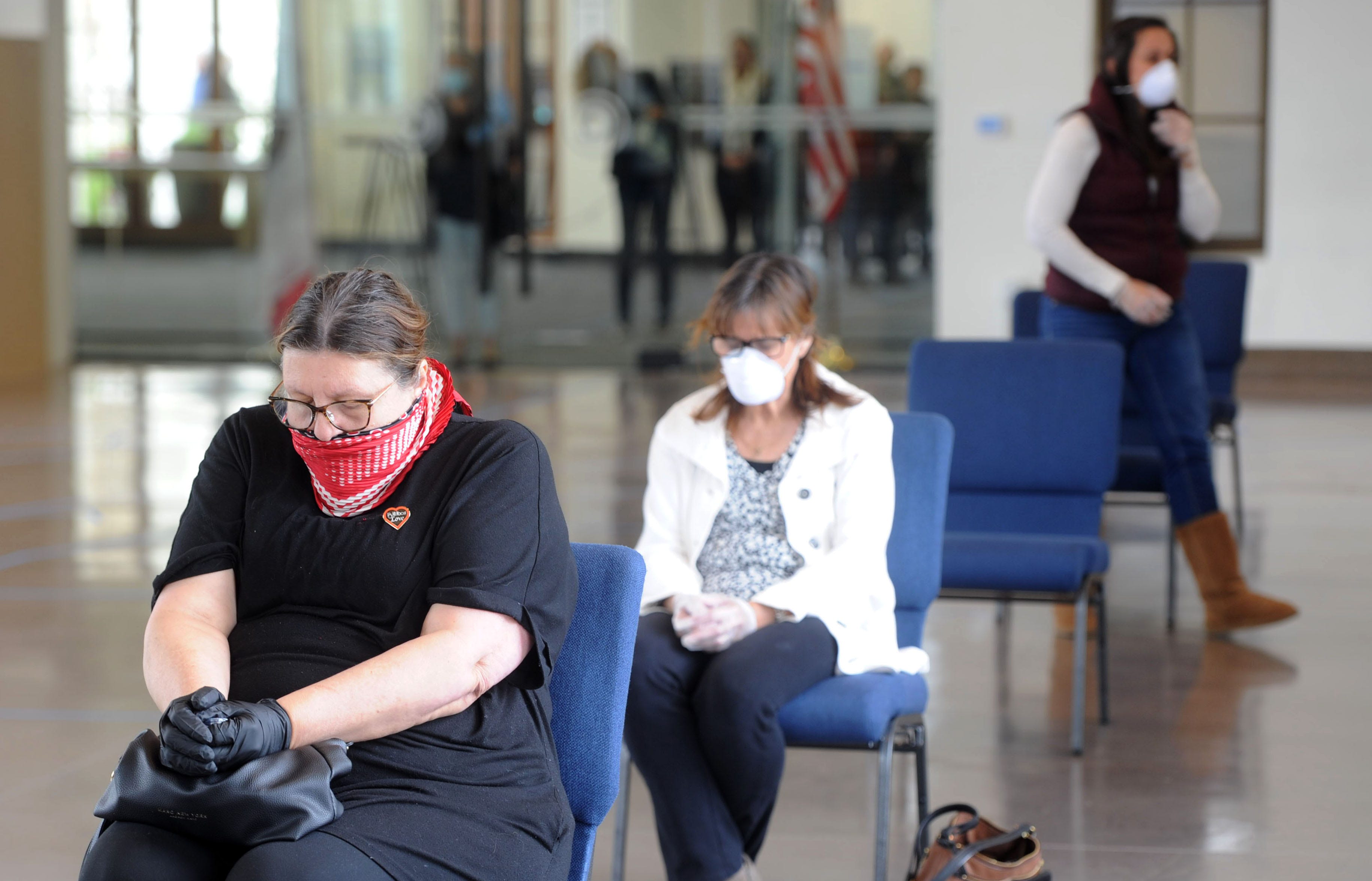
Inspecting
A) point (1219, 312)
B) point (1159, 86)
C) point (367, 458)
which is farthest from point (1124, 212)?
point (367, 458)

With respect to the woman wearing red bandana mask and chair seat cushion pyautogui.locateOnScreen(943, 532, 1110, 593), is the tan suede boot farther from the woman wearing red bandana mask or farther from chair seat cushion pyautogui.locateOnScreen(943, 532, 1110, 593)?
the woman wearing red bandana mask

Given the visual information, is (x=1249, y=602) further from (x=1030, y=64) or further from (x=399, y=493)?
(x=1030, y=64)

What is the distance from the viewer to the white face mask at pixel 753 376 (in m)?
2.92

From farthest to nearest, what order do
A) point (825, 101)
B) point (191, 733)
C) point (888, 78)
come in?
point (825, 101) < point (888, 78) < point (191, 733)

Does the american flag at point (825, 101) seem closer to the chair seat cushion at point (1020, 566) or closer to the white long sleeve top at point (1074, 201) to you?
the white long sleeve top at point (1074, 201)

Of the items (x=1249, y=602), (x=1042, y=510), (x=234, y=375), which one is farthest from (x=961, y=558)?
(x=234, y=375)

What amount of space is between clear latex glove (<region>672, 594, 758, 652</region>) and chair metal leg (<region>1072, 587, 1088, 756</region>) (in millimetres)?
1080

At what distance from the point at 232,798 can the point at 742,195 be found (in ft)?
33.5

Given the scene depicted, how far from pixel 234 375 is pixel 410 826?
1010cm

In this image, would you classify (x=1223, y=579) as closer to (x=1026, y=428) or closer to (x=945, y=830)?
(x=1026, y=428)

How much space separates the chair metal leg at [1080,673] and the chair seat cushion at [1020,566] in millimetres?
58

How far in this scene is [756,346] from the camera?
9.68ft

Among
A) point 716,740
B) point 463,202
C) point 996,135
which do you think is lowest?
point 716,740

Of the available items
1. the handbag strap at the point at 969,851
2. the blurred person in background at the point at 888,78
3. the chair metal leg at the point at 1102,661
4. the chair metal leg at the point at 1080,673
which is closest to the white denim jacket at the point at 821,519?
the handbag strap at the point at 969,851
